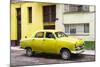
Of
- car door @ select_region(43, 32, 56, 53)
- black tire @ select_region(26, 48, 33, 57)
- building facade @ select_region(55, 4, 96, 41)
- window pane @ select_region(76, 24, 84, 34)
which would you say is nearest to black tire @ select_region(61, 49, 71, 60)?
car door @ select_region(43, 32, 56, 53)

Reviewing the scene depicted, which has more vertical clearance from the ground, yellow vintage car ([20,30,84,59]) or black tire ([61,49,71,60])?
yellow vintage car ([20,30,84,59])

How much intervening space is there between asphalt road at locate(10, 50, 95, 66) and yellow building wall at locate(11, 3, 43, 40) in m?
0.28

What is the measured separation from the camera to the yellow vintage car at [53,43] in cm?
389

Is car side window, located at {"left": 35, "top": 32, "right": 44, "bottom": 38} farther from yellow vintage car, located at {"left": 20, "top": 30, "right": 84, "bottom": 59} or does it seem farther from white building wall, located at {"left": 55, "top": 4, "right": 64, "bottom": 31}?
white building wall, located at {"left": 55, "top": 4, "right": 64, "bottom": 31}

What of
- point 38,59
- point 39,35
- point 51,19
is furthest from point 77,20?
point 38,59

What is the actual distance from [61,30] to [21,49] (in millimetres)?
753

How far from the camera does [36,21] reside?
12.9 ft

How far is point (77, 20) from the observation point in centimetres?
416

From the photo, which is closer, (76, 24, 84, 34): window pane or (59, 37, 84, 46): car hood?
(59, 37, 84, 46): car hood

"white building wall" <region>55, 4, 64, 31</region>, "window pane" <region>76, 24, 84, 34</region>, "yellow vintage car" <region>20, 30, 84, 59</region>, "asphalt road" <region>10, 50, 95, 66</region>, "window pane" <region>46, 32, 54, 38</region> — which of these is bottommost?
"asphalt road" <region>10, 50, 95, 66</region>

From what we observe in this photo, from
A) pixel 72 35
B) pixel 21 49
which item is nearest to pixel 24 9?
pixel 21 49

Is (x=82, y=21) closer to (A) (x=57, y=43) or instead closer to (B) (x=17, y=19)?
(A) (x=57, y=43)

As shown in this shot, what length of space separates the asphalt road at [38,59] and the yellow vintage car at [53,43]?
7cm

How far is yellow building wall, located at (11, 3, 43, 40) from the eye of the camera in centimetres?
368
